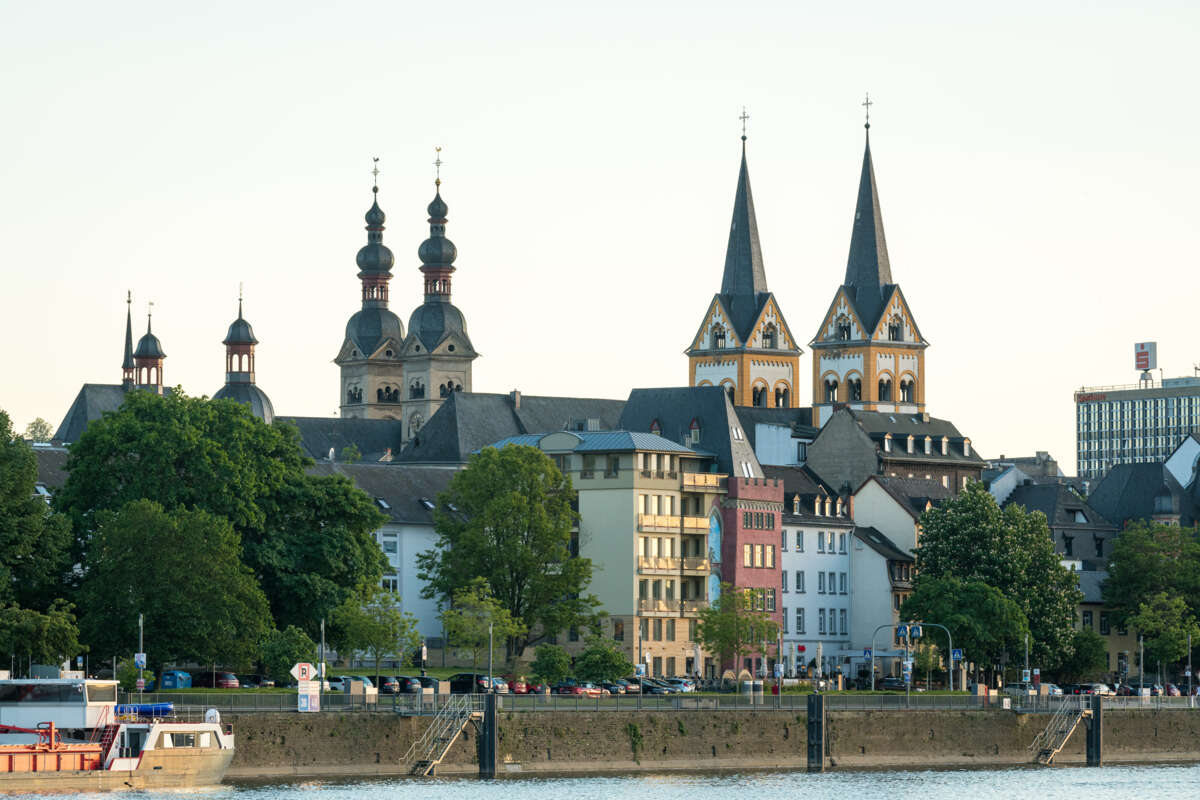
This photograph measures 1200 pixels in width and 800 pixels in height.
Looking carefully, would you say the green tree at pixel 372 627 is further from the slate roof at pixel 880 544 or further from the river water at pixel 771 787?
the slate roof at pixel 880 544

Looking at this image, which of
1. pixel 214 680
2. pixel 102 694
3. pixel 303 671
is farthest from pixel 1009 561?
pixel 102 694

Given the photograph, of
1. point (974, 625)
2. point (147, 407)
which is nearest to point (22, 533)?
point (147, 407)

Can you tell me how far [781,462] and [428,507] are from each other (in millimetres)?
39611

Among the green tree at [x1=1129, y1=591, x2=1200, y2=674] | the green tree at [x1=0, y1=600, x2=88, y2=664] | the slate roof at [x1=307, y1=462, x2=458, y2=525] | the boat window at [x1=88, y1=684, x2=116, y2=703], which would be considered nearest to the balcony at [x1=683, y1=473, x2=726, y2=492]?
the slate roof at [x1=307, y1=462, x2=458, y2=525]

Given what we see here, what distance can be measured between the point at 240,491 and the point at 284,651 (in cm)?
875

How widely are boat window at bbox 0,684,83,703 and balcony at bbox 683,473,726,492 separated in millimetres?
58599

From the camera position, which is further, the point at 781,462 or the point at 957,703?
the point at 781,462

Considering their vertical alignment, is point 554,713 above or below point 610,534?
below

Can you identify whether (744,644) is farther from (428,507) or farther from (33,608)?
(33,608)

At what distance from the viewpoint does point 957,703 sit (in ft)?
393

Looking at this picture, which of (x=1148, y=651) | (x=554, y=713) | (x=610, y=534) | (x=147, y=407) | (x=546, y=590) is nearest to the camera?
(x=554, y=713)

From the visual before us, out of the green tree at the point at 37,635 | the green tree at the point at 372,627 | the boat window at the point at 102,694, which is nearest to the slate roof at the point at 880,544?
the green tree at the point at 372,627

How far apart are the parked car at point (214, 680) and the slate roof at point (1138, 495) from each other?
81835 millimetres

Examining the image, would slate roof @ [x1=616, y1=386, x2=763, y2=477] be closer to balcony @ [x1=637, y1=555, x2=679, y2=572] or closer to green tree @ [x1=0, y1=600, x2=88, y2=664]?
balcony @ [x1=637, y1=555, x2=679, y2=572]
